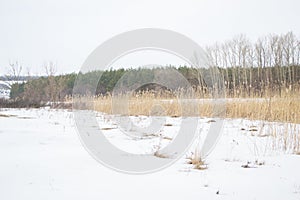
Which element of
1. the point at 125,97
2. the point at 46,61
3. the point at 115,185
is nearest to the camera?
the point at 115,185

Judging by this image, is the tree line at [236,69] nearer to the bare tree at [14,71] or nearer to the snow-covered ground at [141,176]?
the bare tree at [14,71]

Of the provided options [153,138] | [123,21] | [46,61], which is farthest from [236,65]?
[153,138]

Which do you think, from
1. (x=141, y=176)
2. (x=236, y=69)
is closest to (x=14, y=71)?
(x=236, y=69)

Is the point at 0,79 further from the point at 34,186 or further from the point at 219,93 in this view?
the point at 34,186

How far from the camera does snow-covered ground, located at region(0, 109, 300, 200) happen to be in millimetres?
1799

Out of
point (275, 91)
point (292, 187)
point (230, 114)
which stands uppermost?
point (275, 91)

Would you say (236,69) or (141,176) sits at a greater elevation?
(236,69)

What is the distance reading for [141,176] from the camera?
222 cm

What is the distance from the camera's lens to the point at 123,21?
9.15 metres

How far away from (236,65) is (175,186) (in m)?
13.8

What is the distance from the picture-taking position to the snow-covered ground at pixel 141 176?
1799 millimetres

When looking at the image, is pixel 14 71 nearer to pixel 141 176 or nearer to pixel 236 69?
pixel 236 69

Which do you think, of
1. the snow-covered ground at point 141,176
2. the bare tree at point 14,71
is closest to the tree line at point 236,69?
the bare tree at point 14,71

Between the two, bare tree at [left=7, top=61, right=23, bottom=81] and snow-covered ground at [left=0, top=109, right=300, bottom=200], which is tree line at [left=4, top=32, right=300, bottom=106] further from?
snow-covered ground at [left=0, top=109, right=300, bottom=200]
